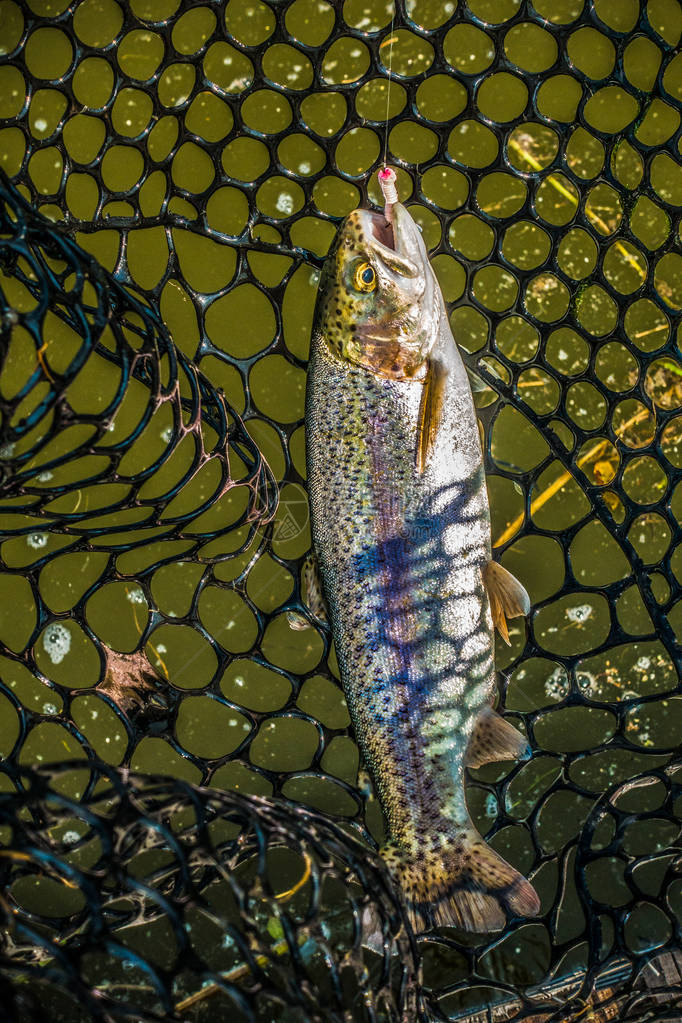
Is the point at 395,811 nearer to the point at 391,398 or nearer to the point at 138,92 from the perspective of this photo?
the point at 391,398

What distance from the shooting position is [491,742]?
1.90m

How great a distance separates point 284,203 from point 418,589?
1283mm

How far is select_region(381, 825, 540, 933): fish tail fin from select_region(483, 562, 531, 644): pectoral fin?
0.54 m

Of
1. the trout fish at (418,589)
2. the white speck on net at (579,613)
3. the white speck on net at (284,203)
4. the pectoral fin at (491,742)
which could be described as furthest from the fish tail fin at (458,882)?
the white speck on net at (284,203)

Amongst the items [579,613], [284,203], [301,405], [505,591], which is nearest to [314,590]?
[505,591]

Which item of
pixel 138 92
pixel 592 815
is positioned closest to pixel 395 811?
pixel 592 815

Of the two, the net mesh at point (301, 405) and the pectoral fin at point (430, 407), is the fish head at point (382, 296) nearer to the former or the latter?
the pectoral fin at point (430, 407)

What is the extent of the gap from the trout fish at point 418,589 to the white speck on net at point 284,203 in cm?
59

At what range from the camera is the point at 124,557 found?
8.23ft

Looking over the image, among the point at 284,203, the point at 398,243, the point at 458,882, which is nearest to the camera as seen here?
the point at 398,243

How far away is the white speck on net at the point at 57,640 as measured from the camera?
8.34 feet

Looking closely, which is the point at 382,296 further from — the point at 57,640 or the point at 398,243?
→ the point at 57,640

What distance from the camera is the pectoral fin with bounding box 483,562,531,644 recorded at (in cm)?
192

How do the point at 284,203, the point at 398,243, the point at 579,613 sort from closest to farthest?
the point at 398,243 < the point at 284,203 < the point at 579,613
